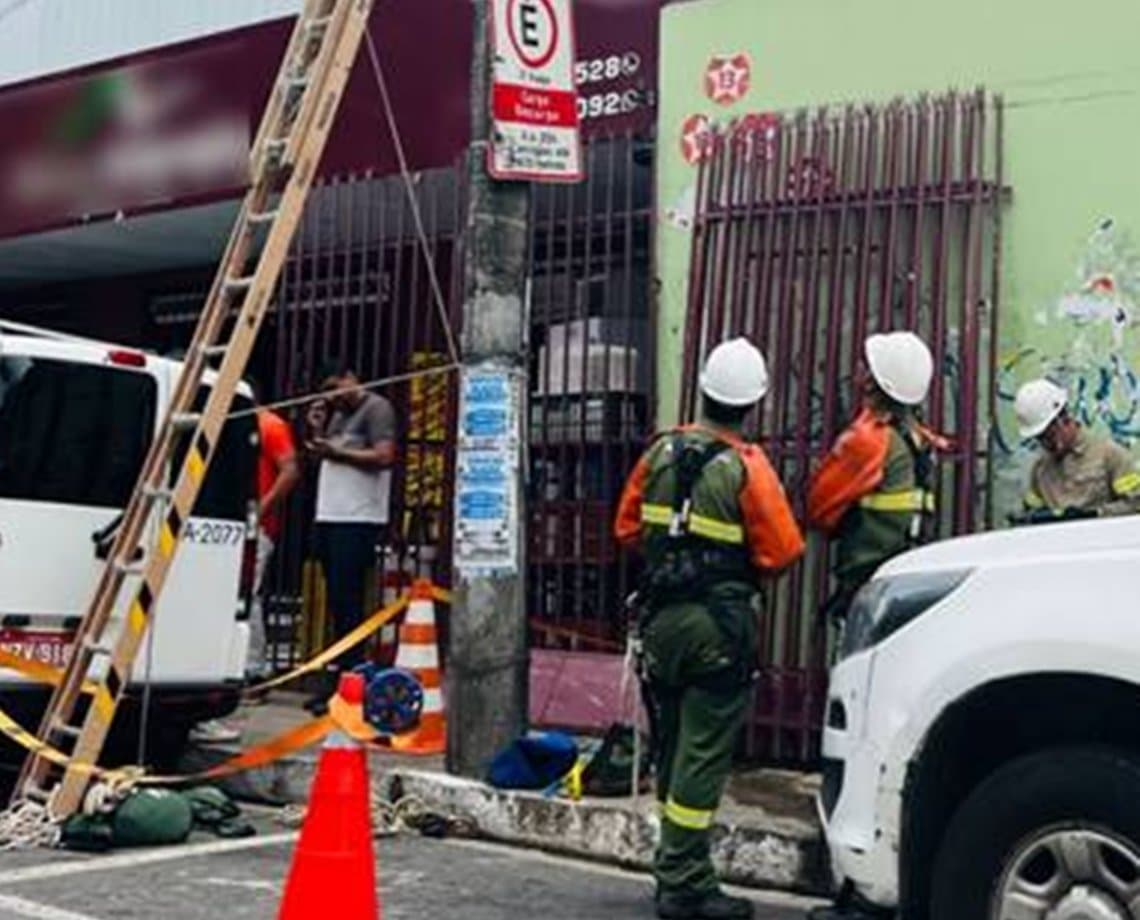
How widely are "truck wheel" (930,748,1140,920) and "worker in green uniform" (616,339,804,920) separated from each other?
138 cm

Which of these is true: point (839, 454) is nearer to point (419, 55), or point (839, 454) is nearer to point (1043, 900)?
point (1043, 900)

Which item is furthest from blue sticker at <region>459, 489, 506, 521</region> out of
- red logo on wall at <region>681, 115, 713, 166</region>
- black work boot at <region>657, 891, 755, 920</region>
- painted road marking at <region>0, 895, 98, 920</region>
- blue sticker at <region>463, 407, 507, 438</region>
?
painted road marking at <region>0, 895, 98, 920</region>

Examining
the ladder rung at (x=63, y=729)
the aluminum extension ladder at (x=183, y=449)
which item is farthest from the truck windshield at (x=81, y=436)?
the ladder rung at (x=63, y=729)

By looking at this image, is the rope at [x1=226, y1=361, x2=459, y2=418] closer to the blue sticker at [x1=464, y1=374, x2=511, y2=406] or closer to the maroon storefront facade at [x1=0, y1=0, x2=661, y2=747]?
the maroon storefront facade at [x1=0, y1=0, x2=661, y2=747]

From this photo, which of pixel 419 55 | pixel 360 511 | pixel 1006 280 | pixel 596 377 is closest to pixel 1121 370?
pixel 1006 280

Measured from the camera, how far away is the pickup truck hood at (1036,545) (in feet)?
13.6

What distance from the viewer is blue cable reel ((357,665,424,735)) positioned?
250 inches

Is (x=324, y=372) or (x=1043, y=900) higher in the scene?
(x=324, y=372)

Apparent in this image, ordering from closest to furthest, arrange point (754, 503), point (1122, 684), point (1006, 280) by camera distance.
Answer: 1. point (1122, 684)
2. point (754, 503)
3. point (1006, 280)

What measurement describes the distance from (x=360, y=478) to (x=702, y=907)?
13.9 feet

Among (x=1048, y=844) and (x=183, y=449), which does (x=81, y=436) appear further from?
(x=1048, y=844)

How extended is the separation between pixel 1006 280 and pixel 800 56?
1562 mm

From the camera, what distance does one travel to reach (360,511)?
→ 930cm

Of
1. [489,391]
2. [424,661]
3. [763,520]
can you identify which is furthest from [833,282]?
[424,661]
